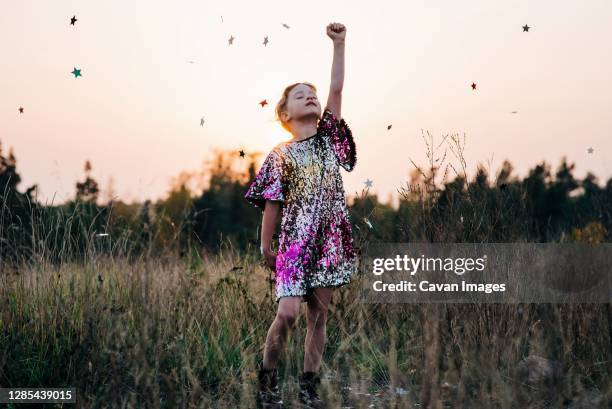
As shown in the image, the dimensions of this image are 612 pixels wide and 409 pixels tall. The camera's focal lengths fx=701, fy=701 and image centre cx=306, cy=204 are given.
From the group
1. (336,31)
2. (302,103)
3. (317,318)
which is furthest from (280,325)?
(336,31)

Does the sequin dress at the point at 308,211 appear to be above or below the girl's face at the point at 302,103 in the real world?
below

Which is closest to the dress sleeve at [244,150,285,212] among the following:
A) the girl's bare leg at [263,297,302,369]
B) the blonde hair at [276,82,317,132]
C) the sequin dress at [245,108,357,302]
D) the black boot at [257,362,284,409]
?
the sequin dress at [245,108,357,302]

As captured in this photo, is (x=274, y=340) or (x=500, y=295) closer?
(x=274, y=340)

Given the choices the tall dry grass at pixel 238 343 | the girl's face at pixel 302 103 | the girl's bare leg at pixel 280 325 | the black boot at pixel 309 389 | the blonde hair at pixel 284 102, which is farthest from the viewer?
the blonde hair at pixel 284 102

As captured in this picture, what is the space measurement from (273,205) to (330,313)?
1.63 m

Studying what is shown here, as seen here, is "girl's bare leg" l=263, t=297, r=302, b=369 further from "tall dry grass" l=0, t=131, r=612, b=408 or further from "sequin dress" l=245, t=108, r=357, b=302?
"tall dry grass" l=0, t=131, r=612, b=408

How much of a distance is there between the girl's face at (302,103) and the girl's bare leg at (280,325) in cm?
100

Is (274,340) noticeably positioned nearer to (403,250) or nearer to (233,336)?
(233,336)

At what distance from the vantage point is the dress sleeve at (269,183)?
374 centimetres

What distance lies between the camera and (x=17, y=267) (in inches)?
194

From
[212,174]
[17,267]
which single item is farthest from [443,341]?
[212,174]

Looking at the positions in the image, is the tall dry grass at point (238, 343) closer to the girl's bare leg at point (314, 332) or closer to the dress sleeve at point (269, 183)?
the girl's bare leg at point (314, 332)

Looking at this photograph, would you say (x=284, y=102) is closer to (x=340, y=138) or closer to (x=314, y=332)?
(x=340, y=138)

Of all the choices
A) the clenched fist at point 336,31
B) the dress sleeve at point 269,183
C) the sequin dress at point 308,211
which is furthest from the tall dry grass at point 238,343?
the clenched fist at point 336,31
